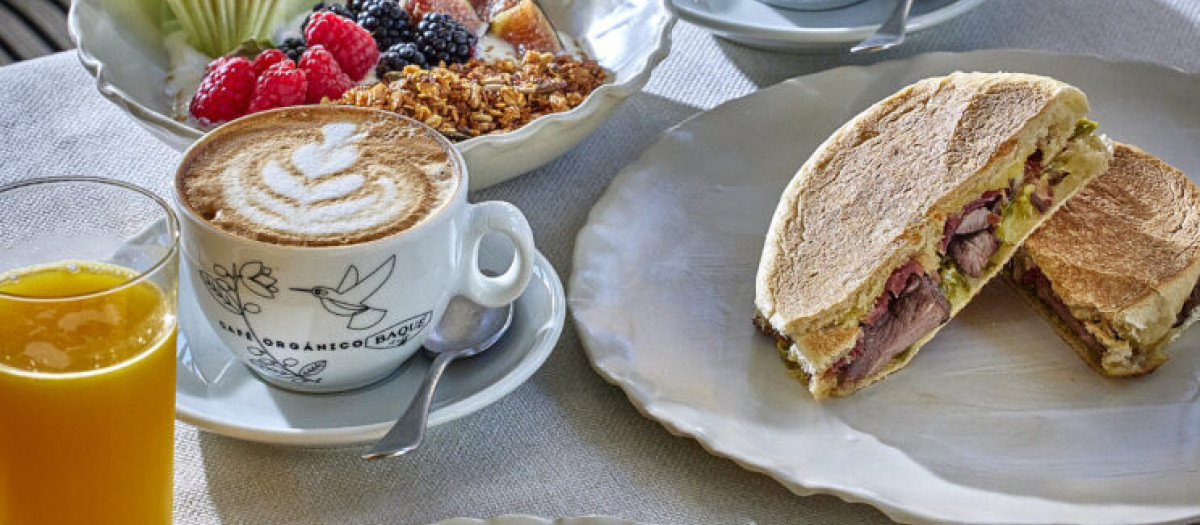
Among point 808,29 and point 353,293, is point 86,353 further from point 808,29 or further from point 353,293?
point 808,29

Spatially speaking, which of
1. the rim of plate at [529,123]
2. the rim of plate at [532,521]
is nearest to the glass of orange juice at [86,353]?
the rim of plate at [532,521]

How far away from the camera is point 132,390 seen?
3.08ft

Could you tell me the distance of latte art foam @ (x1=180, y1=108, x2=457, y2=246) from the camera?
1.11m

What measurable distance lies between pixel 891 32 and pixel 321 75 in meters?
0.83

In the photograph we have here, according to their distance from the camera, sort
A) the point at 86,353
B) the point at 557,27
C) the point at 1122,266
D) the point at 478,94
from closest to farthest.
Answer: the point at 86,353, the point at 1122,266, the point at 478,94, the point at 557,27

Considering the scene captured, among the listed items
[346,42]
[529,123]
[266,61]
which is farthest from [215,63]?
[529,123]

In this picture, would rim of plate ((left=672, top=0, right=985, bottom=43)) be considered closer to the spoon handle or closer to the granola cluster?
the granola cluster

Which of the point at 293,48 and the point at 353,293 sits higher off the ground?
the point at 353,293

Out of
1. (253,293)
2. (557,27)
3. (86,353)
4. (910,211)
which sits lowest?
(557,27)

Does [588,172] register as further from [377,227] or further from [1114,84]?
[1114,84]

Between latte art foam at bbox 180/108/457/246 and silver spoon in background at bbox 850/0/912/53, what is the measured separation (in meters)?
0.84

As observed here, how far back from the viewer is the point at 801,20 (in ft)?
6.37

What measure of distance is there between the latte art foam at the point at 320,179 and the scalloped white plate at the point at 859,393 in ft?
0.91

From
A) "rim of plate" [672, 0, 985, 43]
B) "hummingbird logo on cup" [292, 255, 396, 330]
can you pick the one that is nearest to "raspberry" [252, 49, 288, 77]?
"rim of plate" [672, 0, 985, 43]
